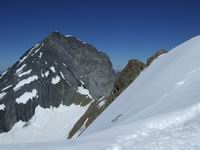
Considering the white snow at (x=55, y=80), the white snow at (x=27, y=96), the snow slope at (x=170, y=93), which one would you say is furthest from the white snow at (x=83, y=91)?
the snow slope at (x=170, y=93)

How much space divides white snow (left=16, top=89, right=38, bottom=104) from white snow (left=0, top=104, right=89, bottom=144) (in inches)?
272

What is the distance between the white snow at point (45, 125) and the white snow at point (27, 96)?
6.90 meters

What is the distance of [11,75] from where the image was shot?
193 m

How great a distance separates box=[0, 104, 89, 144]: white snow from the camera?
14125 centimetres

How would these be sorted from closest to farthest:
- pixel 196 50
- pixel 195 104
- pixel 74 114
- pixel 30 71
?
1. pixel 195 104
2. pixel 196 50
3. pixel 74 114
4. pixel 30 71

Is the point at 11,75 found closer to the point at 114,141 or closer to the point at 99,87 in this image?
the point at 99,87

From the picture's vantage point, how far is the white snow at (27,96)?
163 meters

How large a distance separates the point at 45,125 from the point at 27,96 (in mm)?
21541

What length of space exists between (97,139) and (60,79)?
168344 mm

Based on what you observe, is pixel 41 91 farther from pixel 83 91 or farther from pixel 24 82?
pixel 83 91

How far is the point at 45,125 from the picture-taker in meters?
153

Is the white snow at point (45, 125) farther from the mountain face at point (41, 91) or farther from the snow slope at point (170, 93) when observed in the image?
the snow slope at point (170, 93)

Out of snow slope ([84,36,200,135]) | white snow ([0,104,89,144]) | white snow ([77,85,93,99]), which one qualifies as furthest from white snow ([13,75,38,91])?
snow slope ([84,36,200,135])

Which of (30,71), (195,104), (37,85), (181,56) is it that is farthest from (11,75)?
(195,104)
